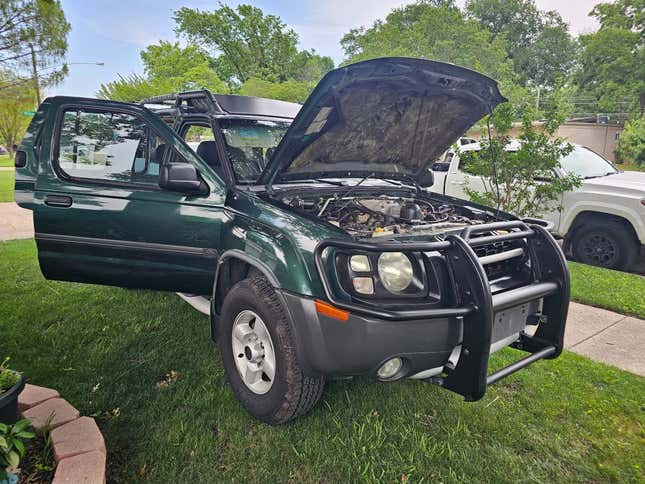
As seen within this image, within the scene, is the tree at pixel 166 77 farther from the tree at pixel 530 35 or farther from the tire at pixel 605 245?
the tree at pixel 530 35

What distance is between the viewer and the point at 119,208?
311cm

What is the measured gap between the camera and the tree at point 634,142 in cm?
2291

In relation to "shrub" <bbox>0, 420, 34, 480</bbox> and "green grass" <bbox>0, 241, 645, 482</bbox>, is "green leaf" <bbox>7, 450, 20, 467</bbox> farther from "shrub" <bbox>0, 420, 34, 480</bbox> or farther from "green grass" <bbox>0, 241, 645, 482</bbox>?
"green grass" <bbox>0, 241, 645, 482</bbox>

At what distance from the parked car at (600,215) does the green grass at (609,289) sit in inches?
14.0

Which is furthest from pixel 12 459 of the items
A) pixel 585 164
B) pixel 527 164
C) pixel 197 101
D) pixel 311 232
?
pixel 585 164

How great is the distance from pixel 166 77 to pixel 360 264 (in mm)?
28077

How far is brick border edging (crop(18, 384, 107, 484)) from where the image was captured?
1856 millimetres

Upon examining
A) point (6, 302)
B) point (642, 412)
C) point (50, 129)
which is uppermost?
point (50, 129)

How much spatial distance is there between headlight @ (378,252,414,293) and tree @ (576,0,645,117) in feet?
119

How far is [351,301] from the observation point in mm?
2086

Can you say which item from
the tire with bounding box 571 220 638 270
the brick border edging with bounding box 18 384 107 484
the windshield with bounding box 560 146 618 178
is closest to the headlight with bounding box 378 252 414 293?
the brick border edging with bounding box 18 384 107 484

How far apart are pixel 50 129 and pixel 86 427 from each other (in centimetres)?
230

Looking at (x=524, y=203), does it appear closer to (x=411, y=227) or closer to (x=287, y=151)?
(x=411, y=227)

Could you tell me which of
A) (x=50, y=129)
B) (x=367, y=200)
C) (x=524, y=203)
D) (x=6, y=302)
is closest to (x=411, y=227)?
(x=367, y=200)
